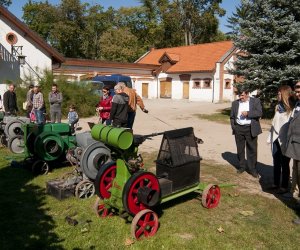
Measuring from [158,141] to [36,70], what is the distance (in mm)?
12585

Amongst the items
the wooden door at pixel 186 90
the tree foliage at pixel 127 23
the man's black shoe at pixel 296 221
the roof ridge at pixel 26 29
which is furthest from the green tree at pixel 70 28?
the man's black shoe at pixel 296 221

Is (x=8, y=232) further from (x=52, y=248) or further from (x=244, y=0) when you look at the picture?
(x=244, y=0)

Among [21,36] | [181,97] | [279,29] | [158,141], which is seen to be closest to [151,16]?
[181,97]

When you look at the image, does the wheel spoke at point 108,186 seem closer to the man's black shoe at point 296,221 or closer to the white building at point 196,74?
the man's black shoe at point 296,221

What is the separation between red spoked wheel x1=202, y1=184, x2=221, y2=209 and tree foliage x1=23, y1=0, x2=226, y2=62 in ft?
137

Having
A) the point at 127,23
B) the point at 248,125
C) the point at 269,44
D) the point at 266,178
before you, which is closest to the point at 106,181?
the point at 248,125

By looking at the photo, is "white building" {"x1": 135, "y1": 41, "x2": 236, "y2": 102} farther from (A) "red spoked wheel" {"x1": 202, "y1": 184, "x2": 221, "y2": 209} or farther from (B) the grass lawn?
(A) "red spoked wheel" {"x1": 202, "y1": 184, "x2": 221, "y2": 209}

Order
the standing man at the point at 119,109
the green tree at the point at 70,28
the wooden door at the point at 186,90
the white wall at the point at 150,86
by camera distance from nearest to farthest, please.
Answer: the standing man at the point at 119,109 → the wooden door at the point at 186,90 → the white wall at the point at 150,86 → the green tree at the point at 70,28

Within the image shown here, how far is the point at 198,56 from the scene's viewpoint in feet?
118

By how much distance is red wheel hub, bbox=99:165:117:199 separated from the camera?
4816 mm

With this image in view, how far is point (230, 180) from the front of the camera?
6.79 m

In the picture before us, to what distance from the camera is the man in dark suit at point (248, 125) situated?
22.7 ft

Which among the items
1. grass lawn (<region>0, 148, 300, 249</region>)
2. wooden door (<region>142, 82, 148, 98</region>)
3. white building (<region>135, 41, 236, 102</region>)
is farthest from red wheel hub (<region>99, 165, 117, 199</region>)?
wooden door (<region>142, 82, 148, 98</region>)

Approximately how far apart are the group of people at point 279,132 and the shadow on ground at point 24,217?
3.34 metres
